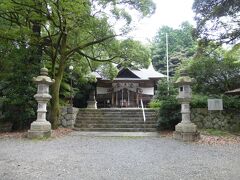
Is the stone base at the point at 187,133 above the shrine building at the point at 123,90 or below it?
below

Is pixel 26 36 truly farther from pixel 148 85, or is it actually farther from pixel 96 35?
pixel 148 85

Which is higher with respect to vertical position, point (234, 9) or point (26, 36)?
point (234, 9)

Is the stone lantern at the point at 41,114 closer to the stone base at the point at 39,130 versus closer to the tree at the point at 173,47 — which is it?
the stone base at the point at 39,130

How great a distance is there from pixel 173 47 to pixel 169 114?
101 ft

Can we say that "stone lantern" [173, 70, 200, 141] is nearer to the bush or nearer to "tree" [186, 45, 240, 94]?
the bush

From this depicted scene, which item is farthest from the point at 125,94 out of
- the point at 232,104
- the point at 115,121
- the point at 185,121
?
the point at 185,121

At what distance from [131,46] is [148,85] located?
488 inches

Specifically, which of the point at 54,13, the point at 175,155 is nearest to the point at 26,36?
the point at 54,13

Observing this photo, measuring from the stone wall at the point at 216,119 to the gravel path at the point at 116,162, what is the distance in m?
4.48

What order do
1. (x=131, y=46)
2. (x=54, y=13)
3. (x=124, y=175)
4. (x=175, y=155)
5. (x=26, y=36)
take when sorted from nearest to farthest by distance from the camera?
(x=124, y=175)
(x=175, y=155)
(x=54, y=13)
(x=26, y=36)
(x=131, y=46)

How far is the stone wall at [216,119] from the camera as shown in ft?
36.5

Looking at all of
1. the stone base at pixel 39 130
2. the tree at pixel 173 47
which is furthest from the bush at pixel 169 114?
the tree at pixel 173 47

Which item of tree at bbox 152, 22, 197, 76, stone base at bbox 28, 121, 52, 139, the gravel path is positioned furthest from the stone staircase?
tree at bbox 152, 22, 197, 76

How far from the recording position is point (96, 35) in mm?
11180
